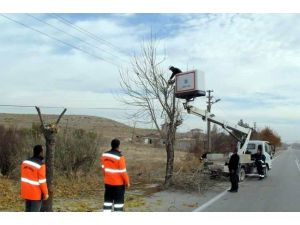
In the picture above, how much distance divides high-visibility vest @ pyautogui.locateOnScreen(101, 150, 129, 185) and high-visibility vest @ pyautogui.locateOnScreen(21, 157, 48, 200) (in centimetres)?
162

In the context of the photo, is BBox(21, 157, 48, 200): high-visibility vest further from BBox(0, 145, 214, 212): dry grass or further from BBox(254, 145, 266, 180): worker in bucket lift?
BBox(254, 145, 266, 180): worker in bucket lift

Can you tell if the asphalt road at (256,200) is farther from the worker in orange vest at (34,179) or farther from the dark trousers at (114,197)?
the worker in orange vest at (34,179)

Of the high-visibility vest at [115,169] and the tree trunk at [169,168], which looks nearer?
the high-visibility vest at [115,169]

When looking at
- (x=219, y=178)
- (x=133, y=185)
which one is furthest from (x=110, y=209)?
(x=219, y=178)

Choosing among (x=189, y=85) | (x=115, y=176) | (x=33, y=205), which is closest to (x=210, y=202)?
(x=189, y=85)

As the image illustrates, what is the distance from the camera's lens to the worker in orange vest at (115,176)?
30.8 feet

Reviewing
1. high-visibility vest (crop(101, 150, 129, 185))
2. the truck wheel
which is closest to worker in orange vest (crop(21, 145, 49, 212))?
high-visibility vest (crop(101, 150, 129, 185))

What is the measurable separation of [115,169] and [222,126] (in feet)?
42.7

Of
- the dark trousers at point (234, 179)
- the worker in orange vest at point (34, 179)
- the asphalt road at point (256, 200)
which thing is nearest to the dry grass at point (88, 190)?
the dark trousers at point (234, 179)

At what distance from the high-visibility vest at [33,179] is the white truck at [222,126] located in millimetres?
8644

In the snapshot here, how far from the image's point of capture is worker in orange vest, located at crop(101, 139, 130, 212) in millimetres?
9398

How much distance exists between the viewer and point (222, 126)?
2167 centimetres

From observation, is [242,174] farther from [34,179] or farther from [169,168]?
[34,179]

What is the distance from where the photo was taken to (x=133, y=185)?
1784 cm
